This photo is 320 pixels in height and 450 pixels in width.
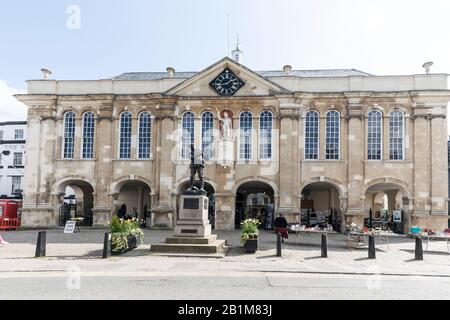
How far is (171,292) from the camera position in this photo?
780 centimetres

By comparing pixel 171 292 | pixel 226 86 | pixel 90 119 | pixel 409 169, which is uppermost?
pixel 226 86

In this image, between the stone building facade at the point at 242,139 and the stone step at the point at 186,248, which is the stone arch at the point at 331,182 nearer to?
the stone building facade at the point at 242,139

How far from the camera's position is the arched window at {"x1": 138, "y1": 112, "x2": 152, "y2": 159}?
2753 cm

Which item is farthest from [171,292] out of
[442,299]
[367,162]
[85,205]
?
[85,205]

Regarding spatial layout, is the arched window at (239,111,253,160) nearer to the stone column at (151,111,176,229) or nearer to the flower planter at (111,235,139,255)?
the stone column at (151,111,176,229)

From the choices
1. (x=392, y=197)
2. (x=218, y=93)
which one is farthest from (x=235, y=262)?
(x=392, y=197)

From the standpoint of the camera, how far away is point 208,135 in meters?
27.0

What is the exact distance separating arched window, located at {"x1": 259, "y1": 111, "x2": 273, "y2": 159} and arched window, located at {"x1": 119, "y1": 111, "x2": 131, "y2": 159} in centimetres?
944

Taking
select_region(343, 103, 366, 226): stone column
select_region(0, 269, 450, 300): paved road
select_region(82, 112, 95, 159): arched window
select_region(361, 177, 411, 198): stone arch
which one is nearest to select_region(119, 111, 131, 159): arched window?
select_region(82, 112, 95, 159): arched window

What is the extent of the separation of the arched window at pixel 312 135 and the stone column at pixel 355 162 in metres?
2.09

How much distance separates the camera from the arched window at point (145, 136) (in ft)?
90.3

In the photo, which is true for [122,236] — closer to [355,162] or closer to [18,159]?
[355,162]
